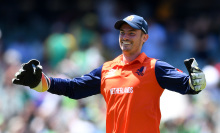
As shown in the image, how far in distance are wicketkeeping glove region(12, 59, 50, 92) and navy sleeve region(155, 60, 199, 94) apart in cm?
121

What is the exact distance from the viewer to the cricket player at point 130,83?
5371 millimetres

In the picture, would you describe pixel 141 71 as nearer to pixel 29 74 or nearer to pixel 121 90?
pixel 121 90

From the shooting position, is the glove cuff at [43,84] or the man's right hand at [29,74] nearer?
the man's right hand at [29,74]

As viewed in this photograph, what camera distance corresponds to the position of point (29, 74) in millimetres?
5402

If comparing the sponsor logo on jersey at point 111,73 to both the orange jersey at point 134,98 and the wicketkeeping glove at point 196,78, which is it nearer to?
the orange jersey at point 134,98

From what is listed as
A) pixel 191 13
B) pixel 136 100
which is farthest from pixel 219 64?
pixel 136 100

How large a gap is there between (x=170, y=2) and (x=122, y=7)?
1334mm

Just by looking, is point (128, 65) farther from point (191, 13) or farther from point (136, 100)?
point (191, 13)

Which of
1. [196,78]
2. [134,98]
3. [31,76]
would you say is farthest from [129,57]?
[31,76]

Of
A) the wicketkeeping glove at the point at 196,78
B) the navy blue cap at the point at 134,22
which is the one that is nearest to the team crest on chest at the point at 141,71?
the navy blue cap at the point at 134,22

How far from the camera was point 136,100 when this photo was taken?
17.7 feet

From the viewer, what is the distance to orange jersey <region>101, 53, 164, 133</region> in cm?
538

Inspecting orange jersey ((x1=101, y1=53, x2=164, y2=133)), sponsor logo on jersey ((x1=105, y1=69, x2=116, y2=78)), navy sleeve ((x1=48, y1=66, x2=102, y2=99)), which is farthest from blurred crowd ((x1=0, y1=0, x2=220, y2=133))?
orange jersey ((x1=101, y1=53, x2=164, y2=133))

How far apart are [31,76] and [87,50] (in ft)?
22.2
